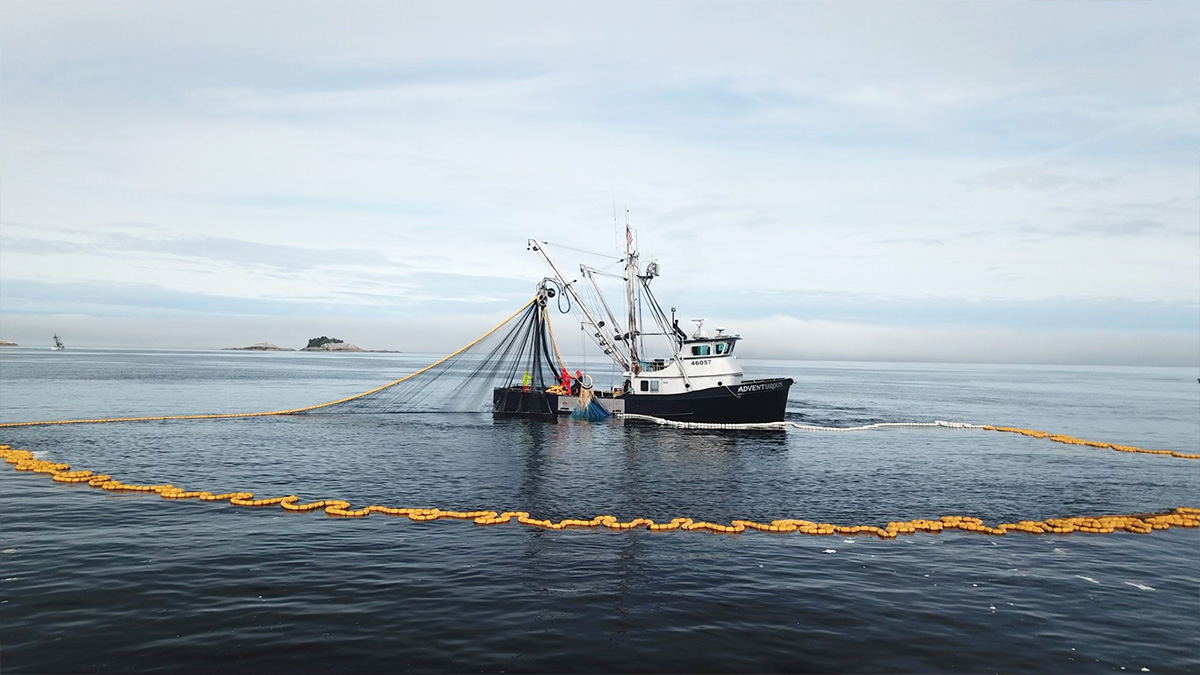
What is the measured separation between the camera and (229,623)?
1594cm

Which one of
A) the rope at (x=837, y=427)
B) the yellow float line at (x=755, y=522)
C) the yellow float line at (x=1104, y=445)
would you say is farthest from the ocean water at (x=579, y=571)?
the rope at (x=837, y=427)

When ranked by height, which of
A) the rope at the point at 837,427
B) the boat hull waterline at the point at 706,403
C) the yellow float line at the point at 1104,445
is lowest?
the yellow float line at the point at 1104,445

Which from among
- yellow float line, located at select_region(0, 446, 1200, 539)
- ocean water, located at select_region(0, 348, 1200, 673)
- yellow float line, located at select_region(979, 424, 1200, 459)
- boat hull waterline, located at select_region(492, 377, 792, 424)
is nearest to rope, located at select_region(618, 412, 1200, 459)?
yellow float line, located at select_region(979, 424, 1200, 459)

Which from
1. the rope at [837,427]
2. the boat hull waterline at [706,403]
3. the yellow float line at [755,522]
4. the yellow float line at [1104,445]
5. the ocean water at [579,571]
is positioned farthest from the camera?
the boat hull waterline at [706,403]

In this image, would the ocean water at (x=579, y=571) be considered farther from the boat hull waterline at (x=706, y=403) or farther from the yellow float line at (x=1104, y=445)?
the boat hull waterline at (x=706, y=403)

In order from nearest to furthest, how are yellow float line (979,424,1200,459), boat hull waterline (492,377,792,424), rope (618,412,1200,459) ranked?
yellow float line (979,424,1200,459)
rope (618,412,1200,459)
boat hull waterline (492,377,792,424)

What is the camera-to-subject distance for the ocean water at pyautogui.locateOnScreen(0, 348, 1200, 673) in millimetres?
15023

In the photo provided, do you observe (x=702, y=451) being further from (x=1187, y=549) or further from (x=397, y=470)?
(x=1187, y=549)

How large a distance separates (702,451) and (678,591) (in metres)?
28.7

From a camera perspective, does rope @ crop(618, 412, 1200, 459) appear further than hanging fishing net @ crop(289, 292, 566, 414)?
No

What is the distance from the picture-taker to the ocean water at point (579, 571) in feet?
49.3

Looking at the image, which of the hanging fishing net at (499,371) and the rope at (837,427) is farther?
the hanging fishing net at (499,371)

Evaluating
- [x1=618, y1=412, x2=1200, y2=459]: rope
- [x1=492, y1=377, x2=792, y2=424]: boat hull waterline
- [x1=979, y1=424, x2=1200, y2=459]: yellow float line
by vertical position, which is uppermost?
[x1=492, y1=377, x2=792, y2=424]: boat hull waterline

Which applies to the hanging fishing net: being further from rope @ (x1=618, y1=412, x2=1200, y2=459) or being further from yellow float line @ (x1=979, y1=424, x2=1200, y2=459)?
yellow float line @ (x1=979, y1=424, x2=1200, y2=459)
